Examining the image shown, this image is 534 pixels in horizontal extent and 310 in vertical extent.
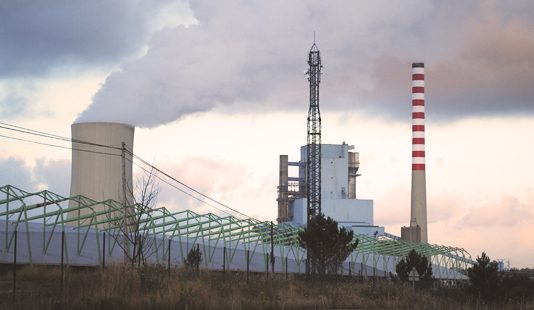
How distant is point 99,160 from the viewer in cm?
4769

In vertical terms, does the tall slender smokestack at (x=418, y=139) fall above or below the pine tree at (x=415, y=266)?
above

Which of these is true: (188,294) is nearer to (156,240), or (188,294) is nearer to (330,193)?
(156,240)

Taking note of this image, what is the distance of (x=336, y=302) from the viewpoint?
79.6 ft

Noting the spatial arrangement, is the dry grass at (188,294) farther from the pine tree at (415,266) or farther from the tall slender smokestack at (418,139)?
the tall slender smokestack at (418,139)

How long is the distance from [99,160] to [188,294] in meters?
27.7

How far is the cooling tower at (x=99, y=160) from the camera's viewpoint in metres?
47.8

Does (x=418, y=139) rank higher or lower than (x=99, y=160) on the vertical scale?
higher

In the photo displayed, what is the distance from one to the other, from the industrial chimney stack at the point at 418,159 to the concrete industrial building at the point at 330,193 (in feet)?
29.5

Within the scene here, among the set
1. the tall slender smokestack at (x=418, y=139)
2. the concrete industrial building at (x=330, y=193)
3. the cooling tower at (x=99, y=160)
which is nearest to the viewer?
the cooling tower at (x=99, y=160)

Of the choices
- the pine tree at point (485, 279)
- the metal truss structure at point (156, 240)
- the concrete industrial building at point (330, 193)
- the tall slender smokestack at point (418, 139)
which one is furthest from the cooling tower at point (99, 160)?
the concrete industrial building at point (330, 193)

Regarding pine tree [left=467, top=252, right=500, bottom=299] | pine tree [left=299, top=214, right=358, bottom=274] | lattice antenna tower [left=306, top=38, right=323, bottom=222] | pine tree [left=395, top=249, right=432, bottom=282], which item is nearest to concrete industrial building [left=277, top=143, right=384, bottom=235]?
lattice antenna tower [left=306, top=38, right=323, bottom=222]

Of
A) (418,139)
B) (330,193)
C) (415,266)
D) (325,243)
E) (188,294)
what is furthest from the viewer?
(330,193)

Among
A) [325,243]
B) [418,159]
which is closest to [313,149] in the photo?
[418,159]

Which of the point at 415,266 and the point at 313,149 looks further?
the point at 313,149
